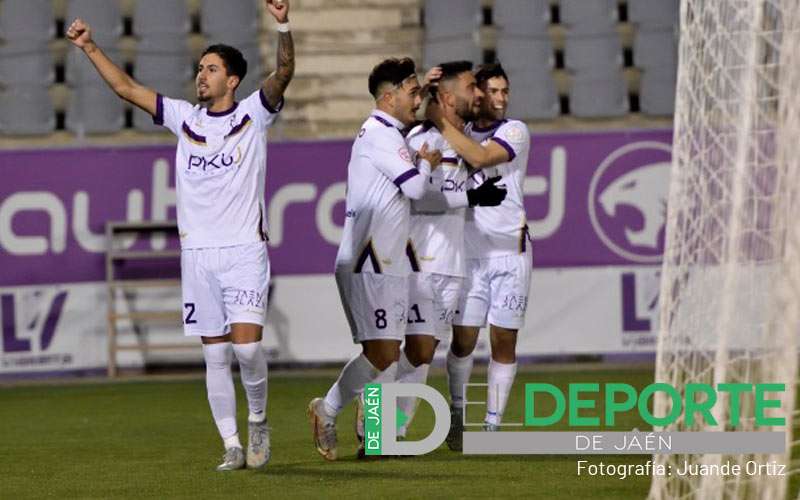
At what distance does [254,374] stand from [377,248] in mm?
863

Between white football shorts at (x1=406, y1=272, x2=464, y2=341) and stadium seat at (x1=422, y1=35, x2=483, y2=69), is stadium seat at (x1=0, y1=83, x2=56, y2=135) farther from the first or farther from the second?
white football shorts at (x1=406, y1=272, x2=464, y2=341)

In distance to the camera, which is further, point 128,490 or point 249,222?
point 249,222

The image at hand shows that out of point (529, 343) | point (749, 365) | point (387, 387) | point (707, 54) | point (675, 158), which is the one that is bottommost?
point (529, 343)

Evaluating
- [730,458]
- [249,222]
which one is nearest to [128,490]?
[249,222]

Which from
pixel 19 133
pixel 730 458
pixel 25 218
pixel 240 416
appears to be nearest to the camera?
pixel 730 458

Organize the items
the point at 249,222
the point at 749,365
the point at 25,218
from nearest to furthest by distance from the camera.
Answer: the point at 749,365
the point at 249,222
the point at 25,218

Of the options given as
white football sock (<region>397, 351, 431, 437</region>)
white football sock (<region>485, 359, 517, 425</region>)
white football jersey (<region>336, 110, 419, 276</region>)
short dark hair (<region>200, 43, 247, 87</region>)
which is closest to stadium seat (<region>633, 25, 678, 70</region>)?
white football sock (<region>485, 359, 517, 425</region>)

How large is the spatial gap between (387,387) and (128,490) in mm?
1442

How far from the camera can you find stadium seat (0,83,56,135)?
1503 cm

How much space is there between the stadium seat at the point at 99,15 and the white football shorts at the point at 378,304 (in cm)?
812

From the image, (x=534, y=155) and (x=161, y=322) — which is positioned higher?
(x=534, y=155)

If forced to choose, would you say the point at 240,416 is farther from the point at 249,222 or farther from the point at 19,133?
the point at 19,133

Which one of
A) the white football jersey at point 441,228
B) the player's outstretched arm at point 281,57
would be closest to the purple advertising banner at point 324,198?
the white football jersey at point 441,228

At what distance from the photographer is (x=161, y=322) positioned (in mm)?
13703
